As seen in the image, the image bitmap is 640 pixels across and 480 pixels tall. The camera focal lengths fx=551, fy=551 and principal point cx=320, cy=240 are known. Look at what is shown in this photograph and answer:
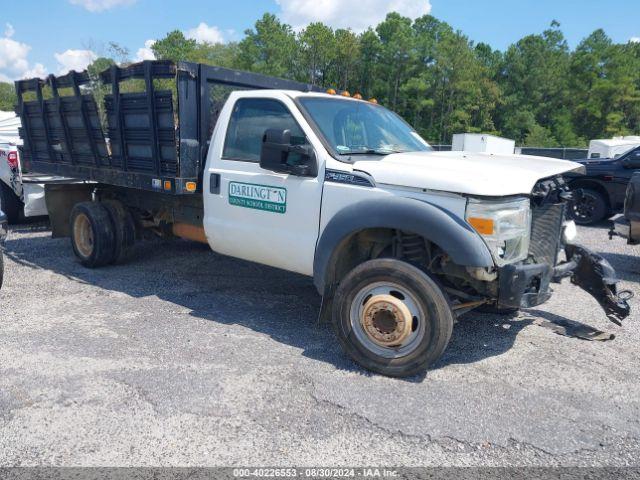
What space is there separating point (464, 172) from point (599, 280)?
161cm

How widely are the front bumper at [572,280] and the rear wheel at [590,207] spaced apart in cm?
689

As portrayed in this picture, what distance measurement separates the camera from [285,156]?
14.6 ft

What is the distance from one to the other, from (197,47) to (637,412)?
79.6 meters

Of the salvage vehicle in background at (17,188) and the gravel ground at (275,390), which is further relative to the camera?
the salvage vehicle in background at (17,188)

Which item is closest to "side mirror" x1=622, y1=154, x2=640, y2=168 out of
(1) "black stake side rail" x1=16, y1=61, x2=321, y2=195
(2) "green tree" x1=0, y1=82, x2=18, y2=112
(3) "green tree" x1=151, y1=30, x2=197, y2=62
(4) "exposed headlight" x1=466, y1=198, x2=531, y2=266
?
(1) "black stake side rail" x1=16, y1=61, x2=321, y2=195

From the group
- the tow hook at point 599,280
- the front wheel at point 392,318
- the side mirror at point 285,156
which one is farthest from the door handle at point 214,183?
the tow hook at point 599,280

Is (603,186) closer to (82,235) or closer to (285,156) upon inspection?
(285,156)

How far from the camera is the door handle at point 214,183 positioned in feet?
17.0

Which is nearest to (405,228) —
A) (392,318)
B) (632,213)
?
(392,318)

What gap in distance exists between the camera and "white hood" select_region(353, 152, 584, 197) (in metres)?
3.69

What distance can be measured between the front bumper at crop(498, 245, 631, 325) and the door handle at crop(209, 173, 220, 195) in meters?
2.72

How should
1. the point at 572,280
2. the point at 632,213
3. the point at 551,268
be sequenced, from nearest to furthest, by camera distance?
the point at 551,268, the point at 572,280, the point at 632,213

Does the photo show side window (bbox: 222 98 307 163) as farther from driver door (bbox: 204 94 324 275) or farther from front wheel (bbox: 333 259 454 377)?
front wheel (bbox: 333 259 454 377)

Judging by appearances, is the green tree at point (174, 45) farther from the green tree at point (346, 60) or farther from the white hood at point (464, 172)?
the white hood at point (464, 172)
